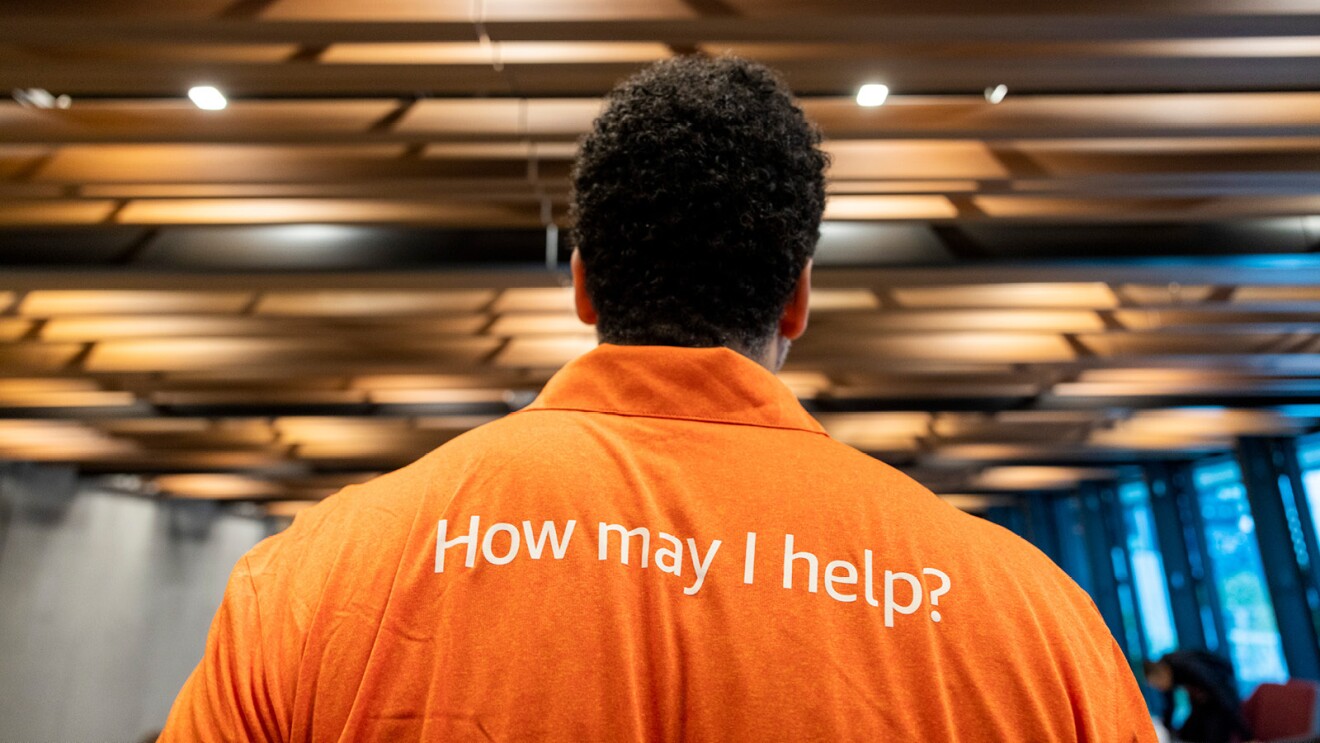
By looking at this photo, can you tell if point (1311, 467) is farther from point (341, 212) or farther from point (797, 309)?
point (797, 309)

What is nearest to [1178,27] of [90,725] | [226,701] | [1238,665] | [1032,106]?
[1032,106]

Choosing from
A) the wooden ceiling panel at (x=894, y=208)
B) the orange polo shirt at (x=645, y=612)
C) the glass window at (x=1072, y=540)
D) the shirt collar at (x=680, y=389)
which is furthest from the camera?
the glass window at (x=1072, y=540)

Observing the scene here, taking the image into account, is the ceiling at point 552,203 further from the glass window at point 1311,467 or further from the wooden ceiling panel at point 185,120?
the glass window at point 1311,467

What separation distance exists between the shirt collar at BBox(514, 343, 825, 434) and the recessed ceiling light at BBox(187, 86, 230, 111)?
130 inches

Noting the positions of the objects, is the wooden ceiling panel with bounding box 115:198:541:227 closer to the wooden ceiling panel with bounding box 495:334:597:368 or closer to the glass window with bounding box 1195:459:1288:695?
the wooden ceiling panel with bounding box 495:334:597:368

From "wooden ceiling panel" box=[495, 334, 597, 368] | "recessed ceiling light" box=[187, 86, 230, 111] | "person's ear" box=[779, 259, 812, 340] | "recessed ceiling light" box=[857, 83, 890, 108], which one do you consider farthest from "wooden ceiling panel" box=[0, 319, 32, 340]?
"person's ear" box=[779, 259, 812, 340]

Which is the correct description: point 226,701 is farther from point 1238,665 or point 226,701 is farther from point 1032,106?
point 1238,665

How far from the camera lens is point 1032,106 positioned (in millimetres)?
3637

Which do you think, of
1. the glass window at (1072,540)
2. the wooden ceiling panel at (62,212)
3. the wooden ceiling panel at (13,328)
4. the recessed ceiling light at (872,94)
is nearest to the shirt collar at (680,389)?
the recessed ceiling light at (872,94)

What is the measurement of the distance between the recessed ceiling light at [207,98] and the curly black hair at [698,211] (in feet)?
10.6

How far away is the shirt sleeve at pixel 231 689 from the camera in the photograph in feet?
1.81

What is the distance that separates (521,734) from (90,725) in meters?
13.0

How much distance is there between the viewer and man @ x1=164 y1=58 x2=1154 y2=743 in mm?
548

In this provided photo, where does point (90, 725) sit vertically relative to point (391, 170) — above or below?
below
